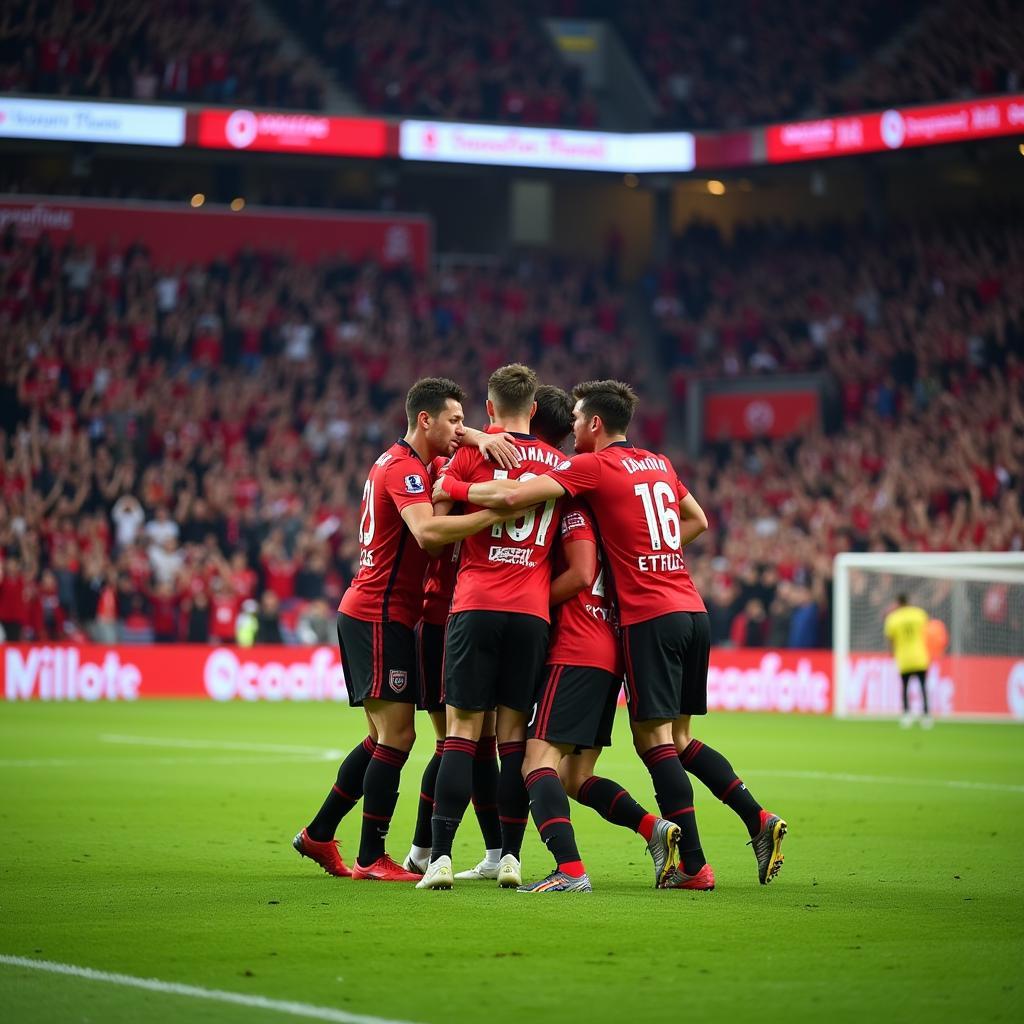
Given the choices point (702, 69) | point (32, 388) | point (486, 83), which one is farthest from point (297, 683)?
point (702, 69)

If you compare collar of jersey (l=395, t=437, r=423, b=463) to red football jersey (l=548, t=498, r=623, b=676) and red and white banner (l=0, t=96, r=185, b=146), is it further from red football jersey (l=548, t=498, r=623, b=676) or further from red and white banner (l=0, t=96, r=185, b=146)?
red and white banner (l=0, t=96, r=185, b=146)

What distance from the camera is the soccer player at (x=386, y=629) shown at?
8445mm

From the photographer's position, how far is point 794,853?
33.2 feet

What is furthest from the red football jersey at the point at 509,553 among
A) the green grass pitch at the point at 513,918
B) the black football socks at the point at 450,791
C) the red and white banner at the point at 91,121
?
the red and white banner at the point at 91,121

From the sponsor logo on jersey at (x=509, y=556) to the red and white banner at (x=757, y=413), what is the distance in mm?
28879

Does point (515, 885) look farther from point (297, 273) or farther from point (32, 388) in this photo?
point (297, 273)

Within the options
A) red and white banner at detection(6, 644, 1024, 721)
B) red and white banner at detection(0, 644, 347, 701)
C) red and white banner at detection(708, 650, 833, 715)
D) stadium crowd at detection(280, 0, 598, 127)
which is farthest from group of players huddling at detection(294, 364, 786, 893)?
stadium crowd at detection(280, 0, 598, 127)

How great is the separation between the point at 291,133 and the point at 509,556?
3022 centimetres

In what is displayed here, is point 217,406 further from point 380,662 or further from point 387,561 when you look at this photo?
point 380,662

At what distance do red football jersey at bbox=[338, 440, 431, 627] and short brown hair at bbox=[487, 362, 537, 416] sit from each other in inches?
20.4

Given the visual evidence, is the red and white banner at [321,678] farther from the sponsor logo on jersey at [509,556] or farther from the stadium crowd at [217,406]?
the sponsor logo on jersey at [509,556]

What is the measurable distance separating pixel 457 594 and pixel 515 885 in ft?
4.68

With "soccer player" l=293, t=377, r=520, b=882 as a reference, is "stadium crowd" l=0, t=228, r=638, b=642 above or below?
above

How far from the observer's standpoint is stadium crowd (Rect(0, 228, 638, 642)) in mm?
28844
